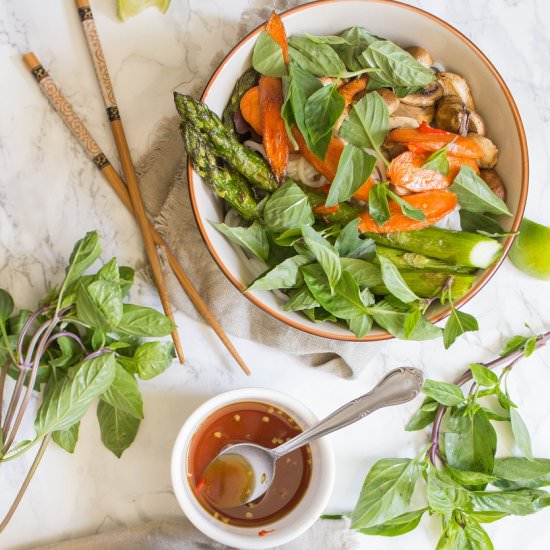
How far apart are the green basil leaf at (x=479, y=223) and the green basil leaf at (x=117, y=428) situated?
73cm

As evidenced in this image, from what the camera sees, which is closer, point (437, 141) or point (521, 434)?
point (437, 141)

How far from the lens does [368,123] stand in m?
1.13

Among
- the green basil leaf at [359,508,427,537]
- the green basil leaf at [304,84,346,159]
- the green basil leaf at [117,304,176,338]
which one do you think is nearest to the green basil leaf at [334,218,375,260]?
the green basil leaf at [304,84,346,159]

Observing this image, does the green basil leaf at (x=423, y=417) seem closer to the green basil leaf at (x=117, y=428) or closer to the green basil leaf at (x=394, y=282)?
the green basil leaf at (x=394, y=282)

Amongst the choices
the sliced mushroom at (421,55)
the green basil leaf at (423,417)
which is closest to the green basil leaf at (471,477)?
the green basil leaf at (423,417)

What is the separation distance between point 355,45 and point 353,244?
0.37m

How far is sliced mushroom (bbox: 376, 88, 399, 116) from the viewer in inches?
47.7

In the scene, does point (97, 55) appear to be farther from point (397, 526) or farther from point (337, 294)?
point (397, 526)

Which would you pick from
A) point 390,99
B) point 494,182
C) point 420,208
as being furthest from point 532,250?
point 390,99

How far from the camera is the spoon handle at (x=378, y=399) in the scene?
1.19 m

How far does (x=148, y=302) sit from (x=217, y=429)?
0.95ft

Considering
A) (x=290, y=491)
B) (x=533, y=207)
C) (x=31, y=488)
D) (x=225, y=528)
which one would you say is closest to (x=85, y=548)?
(x=31, y=488)

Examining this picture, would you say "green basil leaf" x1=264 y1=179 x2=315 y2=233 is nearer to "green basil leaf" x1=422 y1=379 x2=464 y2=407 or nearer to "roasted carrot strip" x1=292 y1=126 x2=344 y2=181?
"roasted carrot strip" x1=292 y1=126 x2=344 y2=181

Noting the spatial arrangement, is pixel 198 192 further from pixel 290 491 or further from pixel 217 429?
pixel 290 491
